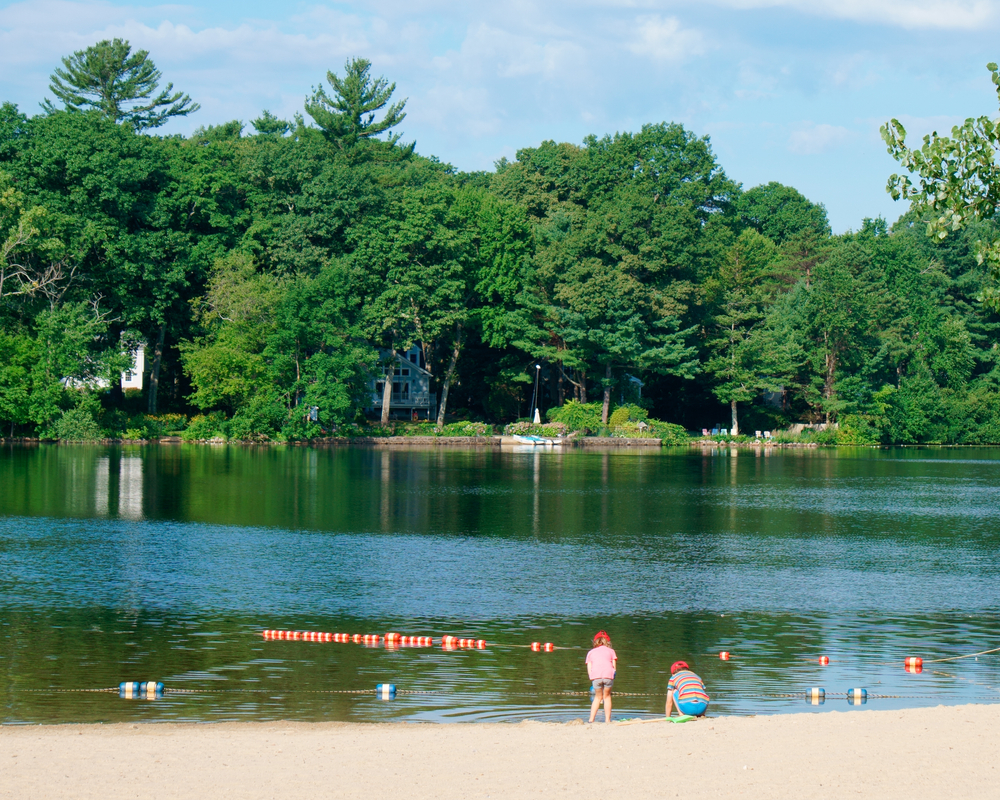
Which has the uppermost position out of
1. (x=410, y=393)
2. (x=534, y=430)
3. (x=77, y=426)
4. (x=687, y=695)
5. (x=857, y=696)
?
(x=410, y=393)

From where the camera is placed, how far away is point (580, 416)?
94250mm

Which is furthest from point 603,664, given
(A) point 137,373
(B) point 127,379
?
(A) point 137,373

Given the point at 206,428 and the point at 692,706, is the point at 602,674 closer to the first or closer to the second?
the point at 692,706

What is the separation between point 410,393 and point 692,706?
88164mm

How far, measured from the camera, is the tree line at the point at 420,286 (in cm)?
7556

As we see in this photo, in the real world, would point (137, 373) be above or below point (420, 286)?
below

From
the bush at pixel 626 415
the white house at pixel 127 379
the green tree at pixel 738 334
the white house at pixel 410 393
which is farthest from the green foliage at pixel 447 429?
the white house at pixel 127 379

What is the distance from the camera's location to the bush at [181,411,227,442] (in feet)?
260

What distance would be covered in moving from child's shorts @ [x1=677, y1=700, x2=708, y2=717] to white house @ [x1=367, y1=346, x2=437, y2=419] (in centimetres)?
8668

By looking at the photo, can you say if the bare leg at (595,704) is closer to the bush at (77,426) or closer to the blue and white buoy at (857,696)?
the blue and white buoy at (857,696)

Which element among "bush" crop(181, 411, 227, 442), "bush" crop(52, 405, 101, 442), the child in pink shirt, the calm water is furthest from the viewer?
"bush" crop(181, 411, 227, 442)

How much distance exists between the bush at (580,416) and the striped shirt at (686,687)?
259 feet

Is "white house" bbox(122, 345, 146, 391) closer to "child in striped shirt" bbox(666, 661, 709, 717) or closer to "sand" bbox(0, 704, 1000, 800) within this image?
"sand" bbox(0, 704, 1000, 800)

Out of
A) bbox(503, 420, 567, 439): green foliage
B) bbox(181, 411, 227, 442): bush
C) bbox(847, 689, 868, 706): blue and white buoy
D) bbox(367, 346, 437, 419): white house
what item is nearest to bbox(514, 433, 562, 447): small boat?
bbox(503, 420, 567, 439): green foliage
